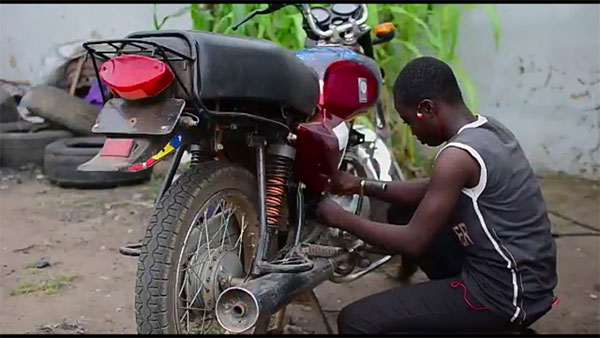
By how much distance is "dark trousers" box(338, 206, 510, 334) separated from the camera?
2.16 metres

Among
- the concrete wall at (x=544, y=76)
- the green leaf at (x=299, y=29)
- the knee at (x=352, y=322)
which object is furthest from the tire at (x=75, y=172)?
the knee at (x=352, y=322)

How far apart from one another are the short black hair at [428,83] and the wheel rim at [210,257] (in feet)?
1.84

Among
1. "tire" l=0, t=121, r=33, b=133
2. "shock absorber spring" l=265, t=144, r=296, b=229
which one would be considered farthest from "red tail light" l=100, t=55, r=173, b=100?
"tire" l=0, t=121, r=33, b=133

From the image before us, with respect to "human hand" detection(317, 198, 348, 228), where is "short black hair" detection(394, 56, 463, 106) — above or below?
above

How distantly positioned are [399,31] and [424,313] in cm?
264

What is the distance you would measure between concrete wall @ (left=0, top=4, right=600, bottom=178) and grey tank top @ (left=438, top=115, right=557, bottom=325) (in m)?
3.02

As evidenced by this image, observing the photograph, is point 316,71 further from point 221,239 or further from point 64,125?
point 64,125

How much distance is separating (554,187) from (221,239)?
3.32m

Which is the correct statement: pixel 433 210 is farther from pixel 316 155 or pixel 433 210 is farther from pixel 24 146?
pixel 24 146

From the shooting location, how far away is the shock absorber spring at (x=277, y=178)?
2201 mm

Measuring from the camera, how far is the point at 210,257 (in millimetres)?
2098

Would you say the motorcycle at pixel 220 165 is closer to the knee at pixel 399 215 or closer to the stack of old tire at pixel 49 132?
the knee at pixel 399 215

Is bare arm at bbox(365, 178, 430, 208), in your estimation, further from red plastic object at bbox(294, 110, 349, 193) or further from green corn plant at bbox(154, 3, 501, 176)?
green corn plant at bbox(154, 3, 501, 176)

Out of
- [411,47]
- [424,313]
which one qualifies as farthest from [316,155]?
[411,47]
